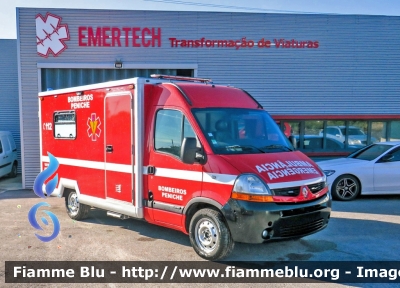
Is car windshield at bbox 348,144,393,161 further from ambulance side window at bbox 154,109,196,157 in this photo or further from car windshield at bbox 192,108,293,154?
ambulance side window at bbox 154,109,196,157

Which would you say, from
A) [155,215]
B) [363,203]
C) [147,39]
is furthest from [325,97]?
[155,215]

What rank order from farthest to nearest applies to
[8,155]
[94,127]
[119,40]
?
[8,155] < [119,40] < [94,127]

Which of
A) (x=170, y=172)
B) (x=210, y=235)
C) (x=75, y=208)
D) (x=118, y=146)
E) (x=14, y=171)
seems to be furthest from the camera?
(x=14, y=171)

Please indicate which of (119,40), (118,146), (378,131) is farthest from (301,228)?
(378,131)

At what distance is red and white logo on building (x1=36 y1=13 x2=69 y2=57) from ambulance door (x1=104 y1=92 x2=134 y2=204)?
261 inches

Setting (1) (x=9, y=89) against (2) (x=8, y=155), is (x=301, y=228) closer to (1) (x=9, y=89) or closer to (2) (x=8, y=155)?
(2) (x=8, y=155)

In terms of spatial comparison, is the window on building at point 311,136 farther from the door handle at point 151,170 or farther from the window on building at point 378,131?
the door handle at point 151,170

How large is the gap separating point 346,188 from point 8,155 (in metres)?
12.0

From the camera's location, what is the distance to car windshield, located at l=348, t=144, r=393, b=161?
9.45 m

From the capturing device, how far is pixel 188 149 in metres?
4.96

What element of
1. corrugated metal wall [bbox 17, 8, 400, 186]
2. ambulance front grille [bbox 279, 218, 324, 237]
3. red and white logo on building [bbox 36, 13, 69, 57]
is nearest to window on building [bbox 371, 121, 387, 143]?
corrugated metal wall [bbox 17, 8, 400, 186]

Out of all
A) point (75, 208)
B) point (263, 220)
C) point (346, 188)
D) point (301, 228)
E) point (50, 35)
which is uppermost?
point (50, 35)

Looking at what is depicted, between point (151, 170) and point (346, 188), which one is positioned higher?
point (151, 170)

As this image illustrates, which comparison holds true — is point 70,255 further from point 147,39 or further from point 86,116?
point 147,39
